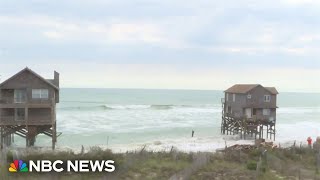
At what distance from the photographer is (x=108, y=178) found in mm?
18719

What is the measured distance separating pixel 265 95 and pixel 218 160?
26.3 m

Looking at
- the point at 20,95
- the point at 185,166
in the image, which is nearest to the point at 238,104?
the point at 20,95

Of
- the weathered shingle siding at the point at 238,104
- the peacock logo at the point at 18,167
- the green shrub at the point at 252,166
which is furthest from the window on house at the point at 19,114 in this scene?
the weathered shingle siding at the point at 238,104

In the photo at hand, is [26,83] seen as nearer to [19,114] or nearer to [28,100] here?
[28,100]

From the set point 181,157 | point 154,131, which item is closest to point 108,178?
point 181,157

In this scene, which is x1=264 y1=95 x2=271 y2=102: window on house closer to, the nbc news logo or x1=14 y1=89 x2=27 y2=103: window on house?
x1=14 y1=89 x2=27 y2=103: window on house

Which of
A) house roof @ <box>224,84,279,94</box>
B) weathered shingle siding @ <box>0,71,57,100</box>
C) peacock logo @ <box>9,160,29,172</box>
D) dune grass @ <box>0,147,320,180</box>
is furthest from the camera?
house roof @ <box>224,84,279,94</box>

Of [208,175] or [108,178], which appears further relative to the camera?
[208,175]

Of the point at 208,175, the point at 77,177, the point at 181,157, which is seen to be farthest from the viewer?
the point at 181,157

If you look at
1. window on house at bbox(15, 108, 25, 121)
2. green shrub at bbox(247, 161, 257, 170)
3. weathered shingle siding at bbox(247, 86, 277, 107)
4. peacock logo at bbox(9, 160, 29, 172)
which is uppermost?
weathered shingle siding at bbox(247, 86, 277, 107)

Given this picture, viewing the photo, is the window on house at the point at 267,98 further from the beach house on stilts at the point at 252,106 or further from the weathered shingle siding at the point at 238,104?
the weathered shingle siding at the point at 238,104

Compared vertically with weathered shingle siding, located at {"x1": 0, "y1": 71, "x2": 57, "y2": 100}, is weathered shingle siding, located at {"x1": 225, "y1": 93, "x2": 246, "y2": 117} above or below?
below

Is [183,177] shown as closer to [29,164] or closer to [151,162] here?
[151,162]

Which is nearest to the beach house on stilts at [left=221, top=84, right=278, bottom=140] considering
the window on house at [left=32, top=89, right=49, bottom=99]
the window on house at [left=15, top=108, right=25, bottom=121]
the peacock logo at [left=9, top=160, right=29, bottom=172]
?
the window on house at [left=32, top=89, right=49, bottom=99]
